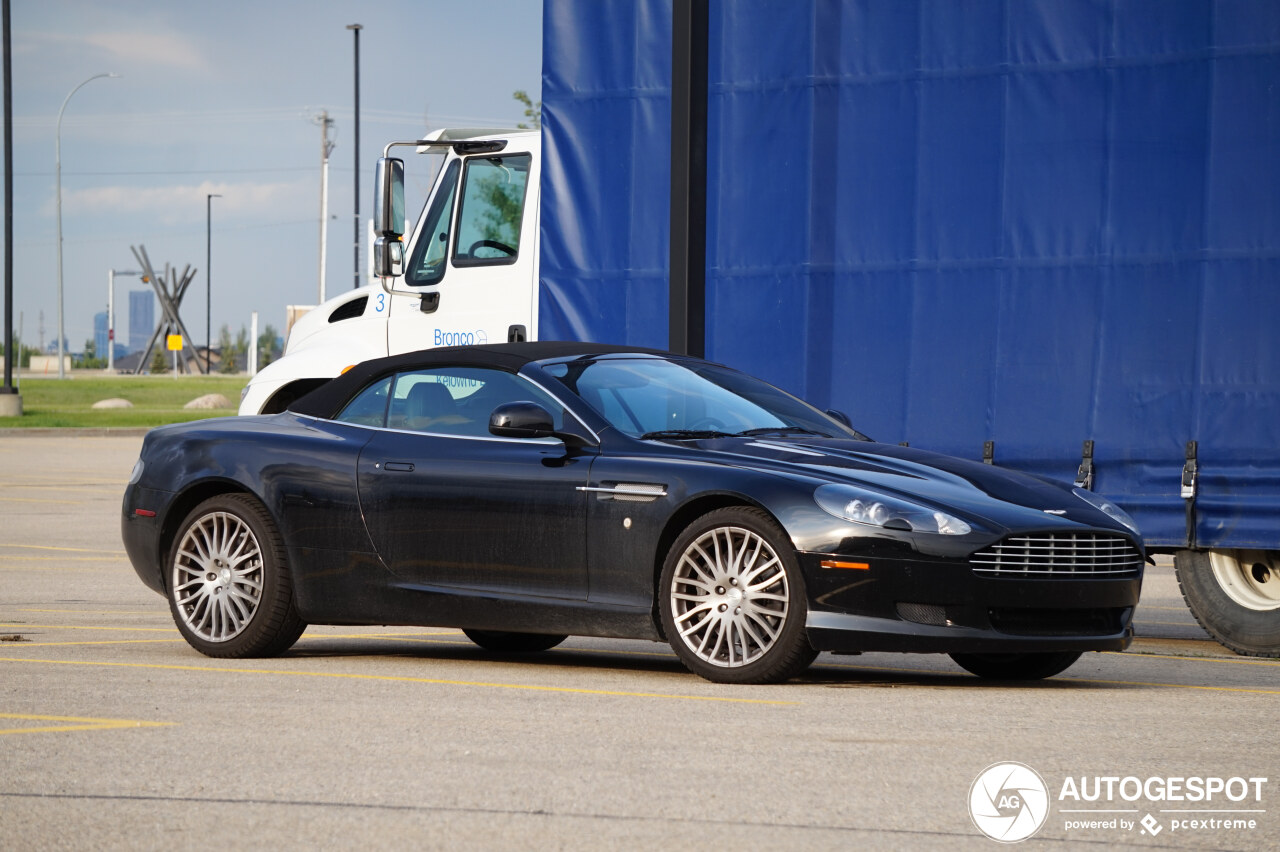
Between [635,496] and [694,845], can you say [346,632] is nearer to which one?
[635,496]

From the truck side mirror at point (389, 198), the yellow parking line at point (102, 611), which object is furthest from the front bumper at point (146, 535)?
the truck side mirror at point (389, 198)

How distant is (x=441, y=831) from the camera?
4688 mm

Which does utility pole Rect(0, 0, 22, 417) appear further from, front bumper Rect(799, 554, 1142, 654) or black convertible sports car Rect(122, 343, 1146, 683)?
front bumper Rect(799, 554, 1142, 654)

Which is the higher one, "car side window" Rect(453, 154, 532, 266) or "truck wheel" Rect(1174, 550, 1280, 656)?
"car side window" Rect(453, 154, 532, 266)

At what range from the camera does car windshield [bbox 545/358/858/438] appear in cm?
806

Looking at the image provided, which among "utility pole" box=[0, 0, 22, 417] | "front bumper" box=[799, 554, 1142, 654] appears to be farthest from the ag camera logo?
"utility pole" box=[0, 0, 22, 417]

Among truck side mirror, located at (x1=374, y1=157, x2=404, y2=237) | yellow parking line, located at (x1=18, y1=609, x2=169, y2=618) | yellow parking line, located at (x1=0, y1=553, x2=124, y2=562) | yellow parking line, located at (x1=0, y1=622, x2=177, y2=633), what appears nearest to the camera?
yellow parking line, located at (x1=0, y1=622, x2=177, y2=633)

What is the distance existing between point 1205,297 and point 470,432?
357cm

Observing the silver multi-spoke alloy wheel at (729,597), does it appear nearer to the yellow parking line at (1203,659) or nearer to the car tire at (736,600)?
the car tire at (736,600)

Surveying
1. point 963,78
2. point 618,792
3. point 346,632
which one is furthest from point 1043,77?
point 618,792

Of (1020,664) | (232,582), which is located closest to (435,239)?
(232,582)

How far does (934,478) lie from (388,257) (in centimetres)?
590

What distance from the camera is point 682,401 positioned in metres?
8.28

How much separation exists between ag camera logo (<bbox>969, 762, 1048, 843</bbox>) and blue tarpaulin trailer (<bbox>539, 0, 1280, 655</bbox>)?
3.86 metres
